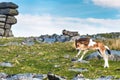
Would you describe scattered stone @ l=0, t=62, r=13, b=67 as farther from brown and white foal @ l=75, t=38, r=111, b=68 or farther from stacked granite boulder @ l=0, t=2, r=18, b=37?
stacked granite boulder @ l=0, t=2, r=18, b=37

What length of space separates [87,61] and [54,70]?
4.94m

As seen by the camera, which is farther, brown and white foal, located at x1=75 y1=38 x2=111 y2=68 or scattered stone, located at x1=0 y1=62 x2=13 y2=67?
brown and white foal, located at x1=75 y1=38 x2=111 y2=68

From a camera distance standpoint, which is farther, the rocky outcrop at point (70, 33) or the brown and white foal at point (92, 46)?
the rocky outcrop at point (70, 33)

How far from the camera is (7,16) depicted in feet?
254

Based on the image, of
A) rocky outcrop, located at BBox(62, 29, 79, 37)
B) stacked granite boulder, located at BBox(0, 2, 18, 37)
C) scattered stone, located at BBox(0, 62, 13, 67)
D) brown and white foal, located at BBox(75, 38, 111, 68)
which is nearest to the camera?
scattered stone, located at BBox(0, 62, 13, 67)

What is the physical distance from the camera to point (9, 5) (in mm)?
77438

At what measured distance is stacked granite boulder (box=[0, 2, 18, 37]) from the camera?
76500 mm

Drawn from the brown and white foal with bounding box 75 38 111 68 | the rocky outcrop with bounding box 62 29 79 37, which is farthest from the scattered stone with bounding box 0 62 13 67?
the rocky outcrop with bounding box 62 29 79 37

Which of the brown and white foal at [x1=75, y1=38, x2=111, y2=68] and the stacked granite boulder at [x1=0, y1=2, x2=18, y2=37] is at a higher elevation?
the brown and white foal at [x1=75, y1=38, x2=111, y2=68]

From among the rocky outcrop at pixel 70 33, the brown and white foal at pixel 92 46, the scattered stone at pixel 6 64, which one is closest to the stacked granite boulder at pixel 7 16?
the rocky outcrop at pixel 70 33

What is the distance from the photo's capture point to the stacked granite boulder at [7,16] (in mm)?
76500

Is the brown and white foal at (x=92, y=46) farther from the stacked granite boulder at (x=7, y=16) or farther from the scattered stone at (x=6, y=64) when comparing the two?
the stacked granite boulder at (x=7, y=16)

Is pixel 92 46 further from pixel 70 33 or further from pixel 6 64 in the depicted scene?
pixel 70 33

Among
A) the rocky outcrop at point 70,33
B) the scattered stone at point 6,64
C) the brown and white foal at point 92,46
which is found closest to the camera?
the scattered stone at point 6,64
